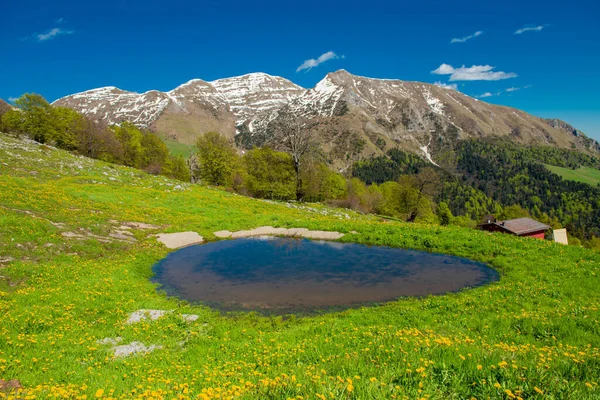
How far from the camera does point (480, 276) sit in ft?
62.4

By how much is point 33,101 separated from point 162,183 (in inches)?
1662

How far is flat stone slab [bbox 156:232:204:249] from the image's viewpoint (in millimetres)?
26156

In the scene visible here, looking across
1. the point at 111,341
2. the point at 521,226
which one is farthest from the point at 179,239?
the point at 521,226

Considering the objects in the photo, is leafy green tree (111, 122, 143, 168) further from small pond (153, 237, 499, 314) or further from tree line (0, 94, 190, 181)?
small pond (153, 237, 499, 314)

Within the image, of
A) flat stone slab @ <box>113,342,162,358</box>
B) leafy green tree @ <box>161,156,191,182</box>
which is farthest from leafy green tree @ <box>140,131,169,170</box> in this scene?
flat stone slab @ <box>113,342,162,358</box>

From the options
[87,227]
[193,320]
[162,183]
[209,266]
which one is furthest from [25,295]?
[162,183]

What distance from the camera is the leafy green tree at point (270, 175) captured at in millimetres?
64500

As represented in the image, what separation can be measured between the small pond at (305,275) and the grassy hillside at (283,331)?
1371 mm

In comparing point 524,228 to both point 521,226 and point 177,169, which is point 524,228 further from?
point 177,169

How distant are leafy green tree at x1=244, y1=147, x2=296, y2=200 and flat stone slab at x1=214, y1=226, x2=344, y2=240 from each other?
79.3 ft

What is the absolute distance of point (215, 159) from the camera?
236ft

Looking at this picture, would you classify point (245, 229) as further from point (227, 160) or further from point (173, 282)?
point (227, 160)

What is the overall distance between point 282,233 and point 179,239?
9054 millimetres

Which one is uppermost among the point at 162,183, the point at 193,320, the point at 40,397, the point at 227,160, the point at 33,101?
the point at 33,101
